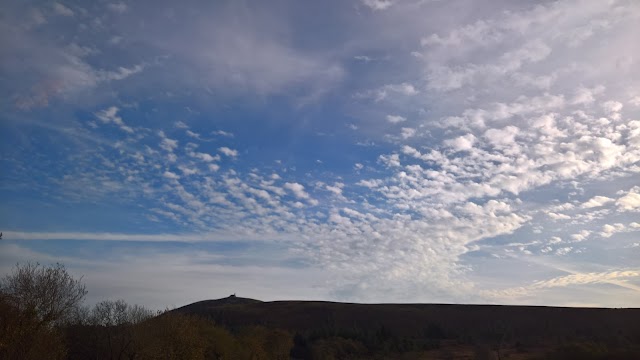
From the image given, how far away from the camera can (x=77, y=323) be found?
2386 inches

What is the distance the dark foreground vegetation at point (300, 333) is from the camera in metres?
39.5

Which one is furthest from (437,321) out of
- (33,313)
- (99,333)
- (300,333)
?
(33,313)

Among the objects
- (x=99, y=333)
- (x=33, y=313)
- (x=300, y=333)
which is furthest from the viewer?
(x=300, y=333)

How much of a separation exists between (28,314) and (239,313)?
104624 millimetres

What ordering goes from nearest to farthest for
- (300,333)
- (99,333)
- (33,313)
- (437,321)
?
1. (33,313)
2. (99,333)
3. (300,333)
4. (437,321)

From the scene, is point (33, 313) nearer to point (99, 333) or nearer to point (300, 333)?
point (99, 333)

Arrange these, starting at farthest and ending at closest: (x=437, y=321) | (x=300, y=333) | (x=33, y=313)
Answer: (x=437, y=321) → (x=300, y=333) → (x=33, y=313)

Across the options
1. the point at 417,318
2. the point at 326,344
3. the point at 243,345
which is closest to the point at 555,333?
the point at 417,318

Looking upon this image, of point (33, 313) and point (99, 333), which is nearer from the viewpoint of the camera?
point (33, 313)

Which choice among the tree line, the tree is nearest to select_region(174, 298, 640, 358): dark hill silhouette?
the tree line

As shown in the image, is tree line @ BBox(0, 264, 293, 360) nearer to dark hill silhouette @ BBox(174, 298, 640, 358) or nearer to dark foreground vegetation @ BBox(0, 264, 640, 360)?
dark foreground vegetation @ BBox(0, 264, 640, 360)

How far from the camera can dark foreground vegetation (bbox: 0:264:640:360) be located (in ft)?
130

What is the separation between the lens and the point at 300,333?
94.2 metres

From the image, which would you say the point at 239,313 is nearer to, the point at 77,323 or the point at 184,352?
the point at 77,323
